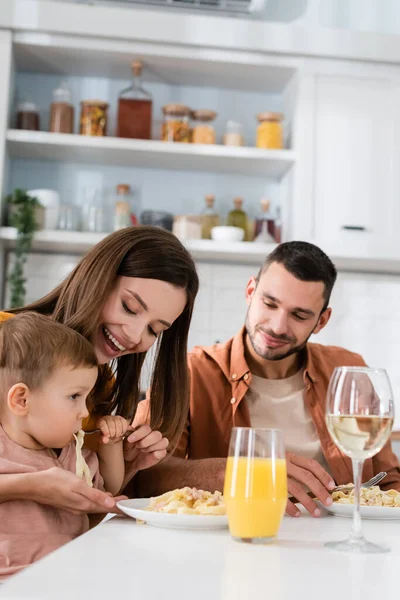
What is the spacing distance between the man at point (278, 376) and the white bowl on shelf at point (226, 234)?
1280 mm

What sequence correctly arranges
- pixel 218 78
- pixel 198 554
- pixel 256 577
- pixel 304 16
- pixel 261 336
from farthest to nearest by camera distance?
pixel 304 16
pixel 218 78
pixel 261 336
pixel 198 554
pixel 256 577

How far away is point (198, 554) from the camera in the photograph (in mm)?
841

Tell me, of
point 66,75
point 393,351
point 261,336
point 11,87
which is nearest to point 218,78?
point 66,75

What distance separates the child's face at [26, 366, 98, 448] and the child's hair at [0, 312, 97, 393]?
1 centimetres

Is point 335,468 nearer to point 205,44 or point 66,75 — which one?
point 205,44

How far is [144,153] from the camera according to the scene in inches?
143

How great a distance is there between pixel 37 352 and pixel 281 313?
101cm

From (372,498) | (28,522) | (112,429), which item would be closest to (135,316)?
(112,429)

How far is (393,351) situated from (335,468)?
6.59ft

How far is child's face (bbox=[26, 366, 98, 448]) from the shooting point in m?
1.31

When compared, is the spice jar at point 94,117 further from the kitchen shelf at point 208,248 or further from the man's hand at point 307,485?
the man's hand at point 307,485

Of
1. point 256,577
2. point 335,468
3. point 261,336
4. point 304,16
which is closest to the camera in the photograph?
point 256,577

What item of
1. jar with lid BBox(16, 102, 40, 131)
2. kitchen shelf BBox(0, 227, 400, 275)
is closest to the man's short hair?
kitchen shelf BBox(0, 227, 400, 275)

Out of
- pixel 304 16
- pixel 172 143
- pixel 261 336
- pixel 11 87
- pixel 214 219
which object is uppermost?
pixel 304 16
